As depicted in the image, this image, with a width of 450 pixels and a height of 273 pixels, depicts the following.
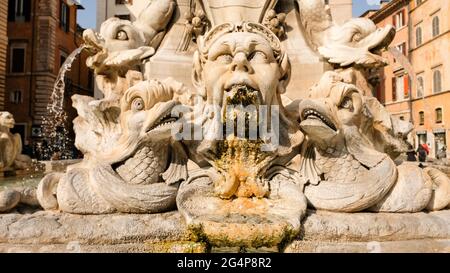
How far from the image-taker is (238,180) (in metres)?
3.09

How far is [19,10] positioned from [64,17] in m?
3.24

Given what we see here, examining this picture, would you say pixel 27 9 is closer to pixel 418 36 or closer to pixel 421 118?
pixel 418 36

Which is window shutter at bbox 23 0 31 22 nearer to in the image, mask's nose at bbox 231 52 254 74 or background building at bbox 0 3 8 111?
background building at bbox 0 3 8 111

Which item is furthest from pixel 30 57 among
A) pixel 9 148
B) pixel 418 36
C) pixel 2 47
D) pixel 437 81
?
pixel 418 36

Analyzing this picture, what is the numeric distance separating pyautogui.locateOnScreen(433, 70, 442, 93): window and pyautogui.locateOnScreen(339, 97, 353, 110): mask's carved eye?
28.3 m

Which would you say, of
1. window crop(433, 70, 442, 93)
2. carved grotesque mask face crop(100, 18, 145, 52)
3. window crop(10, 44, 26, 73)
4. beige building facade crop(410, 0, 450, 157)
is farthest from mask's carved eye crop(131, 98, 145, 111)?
window crop(433, 70, 442, 93)

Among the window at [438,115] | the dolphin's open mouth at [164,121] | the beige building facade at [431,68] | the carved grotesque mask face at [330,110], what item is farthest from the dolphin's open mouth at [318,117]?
the window at [438,115]

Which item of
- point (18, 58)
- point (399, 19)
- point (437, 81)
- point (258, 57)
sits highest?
point (399, 19)

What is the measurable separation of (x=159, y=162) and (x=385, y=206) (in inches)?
66.4

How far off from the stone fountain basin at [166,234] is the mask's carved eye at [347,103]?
89 centimetres

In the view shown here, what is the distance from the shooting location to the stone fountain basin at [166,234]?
2.58 metres

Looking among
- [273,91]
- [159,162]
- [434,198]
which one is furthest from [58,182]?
[434,198]

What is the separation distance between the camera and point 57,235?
8.53ft

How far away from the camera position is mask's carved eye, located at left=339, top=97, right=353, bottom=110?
3225mm
